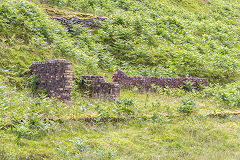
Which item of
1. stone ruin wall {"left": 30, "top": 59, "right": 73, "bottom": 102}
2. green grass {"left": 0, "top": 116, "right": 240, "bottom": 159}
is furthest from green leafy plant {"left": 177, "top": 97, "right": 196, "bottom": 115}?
stone ruin wall {"left": 30, "top": 59, "right": 73, "bottom": 102}

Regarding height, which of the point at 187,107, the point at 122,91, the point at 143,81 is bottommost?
the point at 122,91

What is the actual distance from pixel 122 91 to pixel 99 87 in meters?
1.77

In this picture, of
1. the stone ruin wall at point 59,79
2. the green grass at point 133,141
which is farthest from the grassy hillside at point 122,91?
the stone ruin wall at point 59,79

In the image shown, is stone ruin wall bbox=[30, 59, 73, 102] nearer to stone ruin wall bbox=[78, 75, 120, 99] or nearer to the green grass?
stone ruin wall bbox=[78, 75, 120, 99]

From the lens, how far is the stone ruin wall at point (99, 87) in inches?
337

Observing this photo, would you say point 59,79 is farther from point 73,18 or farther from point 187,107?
point 73,18

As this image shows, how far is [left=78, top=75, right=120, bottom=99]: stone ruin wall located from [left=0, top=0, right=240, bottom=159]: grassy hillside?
1.08 ft

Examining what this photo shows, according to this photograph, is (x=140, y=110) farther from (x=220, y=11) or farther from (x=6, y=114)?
(x=220, y=11)

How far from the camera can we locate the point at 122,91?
1037 cm

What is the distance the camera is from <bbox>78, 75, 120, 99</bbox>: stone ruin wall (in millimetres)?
8555

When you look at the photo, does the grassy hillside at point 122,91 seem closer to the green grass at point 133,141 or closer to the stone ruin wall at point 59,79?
the green grass at point 133,141

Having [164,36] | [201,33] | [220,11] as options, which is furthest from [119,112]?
[220,11]

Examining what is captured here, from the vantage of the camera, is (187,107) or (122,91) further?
(122,91)

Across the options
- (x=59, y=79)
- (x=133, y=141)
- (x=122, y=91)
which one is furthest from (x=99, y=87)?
(x=133, y=141)
